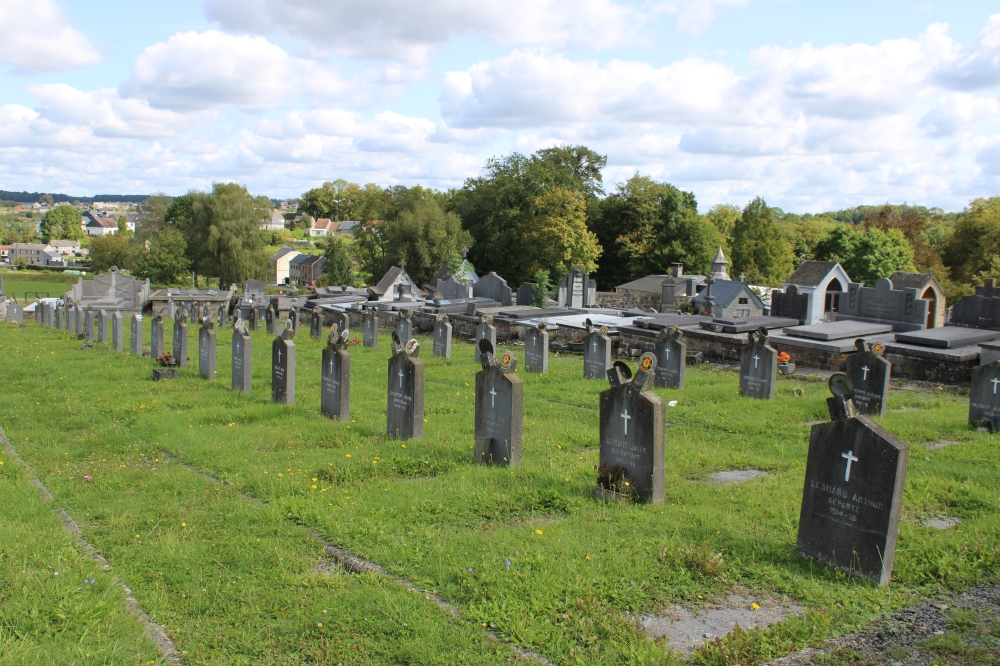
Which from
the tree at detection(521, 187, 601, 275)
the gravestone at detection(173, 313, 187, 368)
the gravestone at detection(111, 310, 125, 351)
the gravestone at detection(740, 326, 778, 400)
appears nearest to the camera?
the gravestone at detection(740, 326, 778, 400)

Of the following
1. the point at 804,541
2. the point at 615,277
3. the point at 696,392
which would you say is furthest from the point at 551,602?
the point at 615,277

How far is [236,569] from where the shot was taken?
18.2 feet

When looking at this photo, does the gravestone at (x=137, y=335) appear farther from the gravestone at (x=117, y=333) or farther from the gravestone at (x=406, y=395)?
the gravestone at (x=406, y=395)

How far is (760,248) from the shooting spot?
54.2 metres

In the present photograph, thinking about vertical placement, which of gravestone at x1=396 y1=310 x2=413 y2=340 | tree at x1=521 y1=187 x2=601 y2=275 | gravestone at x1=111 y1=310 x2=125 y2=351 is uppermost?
tree at x1=521 y1=187 x2=601 y2=275

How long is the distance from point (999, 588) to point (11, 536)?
7.30 meters

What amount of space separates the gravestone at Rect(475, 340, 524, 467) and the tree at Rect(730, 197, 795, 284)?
48071mm

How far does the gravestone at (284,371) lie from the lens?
39.5ft

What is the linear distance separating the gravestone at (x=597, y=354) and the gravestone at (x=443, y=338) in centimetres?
451

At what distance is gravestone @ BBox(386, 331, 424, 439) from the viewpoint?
963cm

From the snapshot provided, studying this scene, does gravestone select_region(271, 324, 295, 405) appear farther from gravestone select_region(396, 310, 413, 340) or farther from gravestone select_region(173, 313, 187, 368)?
gravestone select_region(396, 310, 413, 340)

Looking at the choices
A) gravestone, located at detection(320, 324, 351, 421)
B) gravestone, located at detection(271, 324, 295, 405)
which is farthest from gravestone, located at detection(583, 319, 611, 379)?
gravestone, located at detection(271, 324, 295, 405)

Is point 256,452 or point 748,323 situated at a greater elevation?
point 748,323

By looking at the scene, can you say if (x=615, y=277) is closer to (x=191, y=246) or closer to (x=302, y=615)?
(x=191, y=246)
